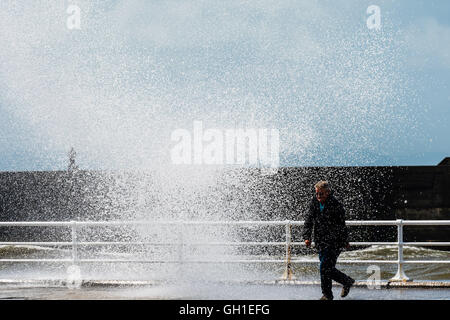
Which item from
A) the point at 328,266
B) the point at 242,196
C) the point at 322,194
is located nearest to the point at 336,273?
the point at 328,266

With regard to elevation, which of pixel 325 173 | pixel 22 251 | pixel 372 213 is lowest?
pixel 22 251

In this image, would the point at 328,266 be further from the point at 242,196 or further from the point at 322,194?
the point at 242,196

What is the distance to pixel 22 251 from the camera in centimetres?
3291

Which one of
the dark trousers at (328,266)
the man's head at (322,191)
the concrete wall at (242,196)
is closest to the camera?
the man's head at (322,191)

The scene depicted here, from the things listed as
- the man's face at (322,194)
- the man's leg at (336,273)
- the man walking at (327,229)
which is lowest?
the man's leg at (336,273)

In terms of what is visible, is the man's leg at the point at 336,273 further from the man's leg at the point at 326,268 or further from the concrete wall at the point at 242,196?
the concrete wall at the point at 242,196

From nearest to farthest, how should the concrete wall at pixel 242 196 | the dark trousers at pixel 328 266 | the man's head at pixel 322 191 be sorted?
the man's head at pixel 322 191
the dark trousers at pixel 328 266
the concrete wall at pixel 242 196

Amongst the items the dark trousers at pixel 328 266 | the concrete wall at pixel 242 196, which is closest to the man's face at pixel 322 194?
the dark trousers at pixel 328 266

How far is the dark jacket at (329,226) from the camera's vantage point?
20.8 feet

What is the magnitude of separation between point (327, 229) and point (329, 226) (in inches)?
1.8

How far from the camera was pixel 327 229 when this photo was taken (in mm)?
6379
